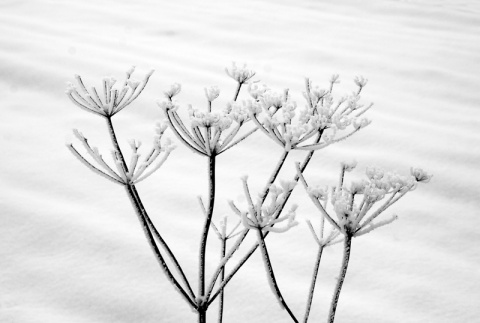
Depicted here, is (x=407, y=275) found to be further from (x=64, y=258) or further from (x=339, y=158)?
(x=64, y=258)

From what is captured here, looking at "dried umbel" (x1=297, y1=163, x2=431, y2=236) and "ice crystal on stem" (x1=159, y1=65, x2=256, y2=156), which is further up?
"ice crystal on stem" (x1=159, y1=65, x2=256, y2=156)

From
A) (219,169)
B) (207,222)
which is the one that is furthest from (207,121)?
(219,169)

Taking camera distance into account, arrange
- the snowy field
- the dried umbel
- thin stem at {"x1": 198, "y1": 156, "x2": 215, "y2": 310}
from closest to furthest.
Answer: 1. the dried umbel
2. thin stem at {"x1": 198, "y1": 156, "x2": 215, "y2": 310}
3. the snowy field

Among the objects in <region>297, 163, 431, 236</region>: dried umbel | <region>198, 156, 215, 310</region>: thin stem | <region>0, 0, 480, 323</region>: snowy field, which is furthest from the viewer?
<region>0, 0, 480, 323</region>: snowy field

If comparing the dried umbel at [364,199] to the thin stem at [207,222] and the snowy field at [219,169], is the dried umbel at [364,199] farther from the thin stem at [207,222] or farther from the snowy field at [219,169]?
the snowy field at [219,169]

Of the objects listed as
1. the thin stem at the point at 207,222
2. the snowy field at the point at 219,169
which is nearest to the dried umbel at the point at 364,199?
the thin stem at the point at 207,222

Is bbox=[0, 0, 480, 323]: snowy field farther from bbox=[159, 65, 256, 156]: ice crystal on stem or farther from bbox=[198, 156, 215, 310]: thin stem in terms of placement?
bbox=[159, 65, 256, 156]: ice crystal on stem

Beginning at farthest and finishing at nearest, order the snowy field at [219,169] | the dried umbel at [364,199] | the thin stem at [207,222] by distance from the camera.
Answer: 1. the snowy field at [219,169]
2. the thin stem at [207,222]
3. the dried umbel at [364,199]

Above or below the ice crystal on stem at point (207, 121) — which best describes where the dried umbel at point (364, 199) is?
below

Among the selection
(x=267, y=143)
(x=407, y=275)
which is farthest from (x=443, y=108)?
(x=407, y=275)

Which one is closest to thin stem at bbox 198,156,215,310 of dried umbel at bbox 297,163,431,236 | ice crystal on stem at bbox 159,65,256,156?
ice crystal on stem at bbox 159,65,256,156

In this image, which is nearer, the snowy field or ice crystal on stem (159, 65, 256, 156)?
ice crystal on stem (159, 65, 256, 156)
